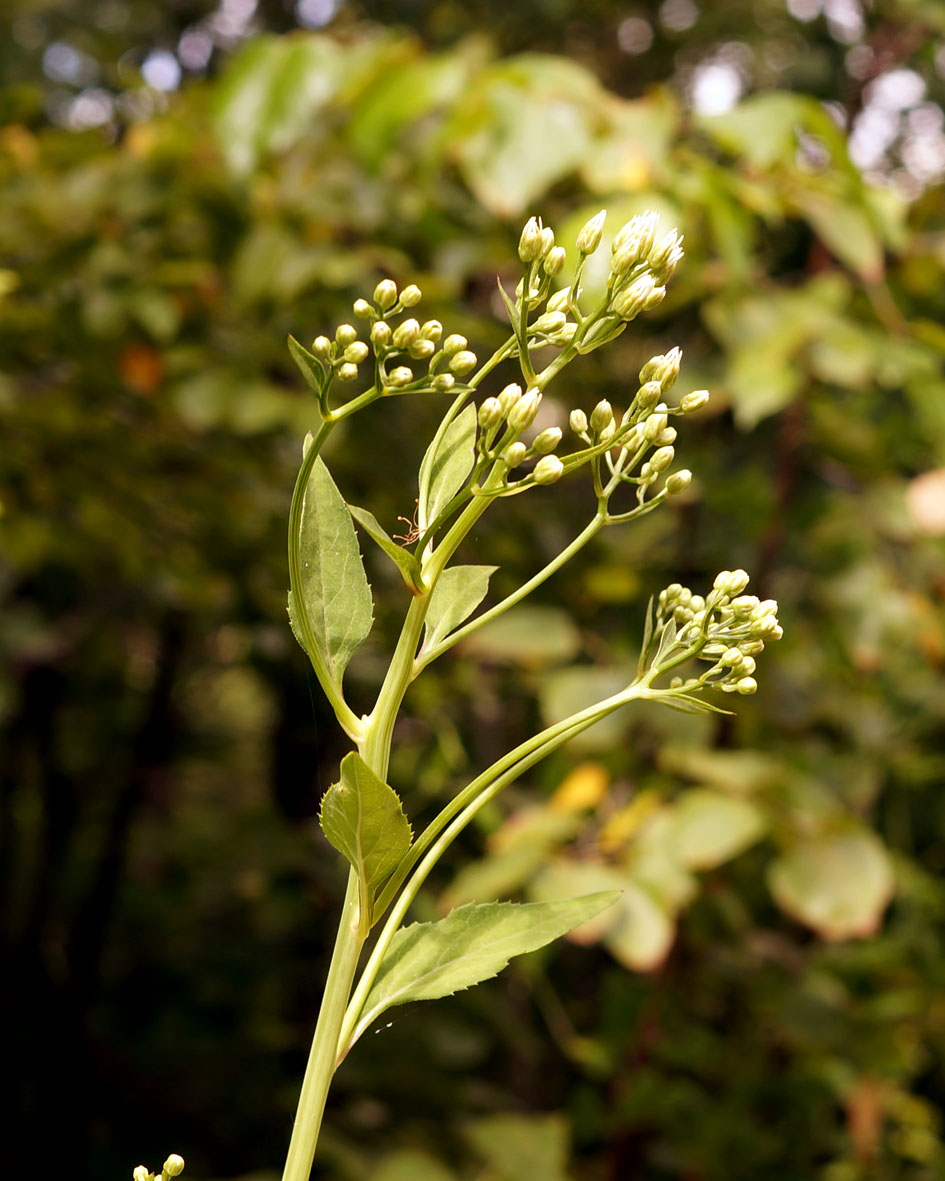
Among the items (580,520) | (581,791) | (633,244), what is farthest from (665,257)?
Result: (580,520)

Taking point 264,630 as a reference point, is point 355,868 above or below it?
above

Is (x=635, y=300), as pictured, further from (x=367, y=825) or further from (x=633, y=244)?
(x=367, y=825)

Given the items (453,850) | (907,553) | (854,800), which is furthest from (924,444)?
(453,850)

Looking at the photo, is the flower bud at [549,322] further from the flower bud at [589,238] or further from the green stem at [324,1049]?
the green stem at [324,1049]

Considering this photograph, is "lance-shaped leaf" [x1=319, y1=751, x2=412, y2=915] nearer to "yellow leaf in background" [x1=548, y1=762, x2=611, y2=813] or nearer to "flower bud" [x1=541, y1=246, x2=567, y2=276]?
"flower bud" [x1=541, y1=246, x2=567, y2=276]

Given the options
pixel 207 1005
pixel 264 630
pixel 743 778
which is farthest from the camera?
pixel 207 1005

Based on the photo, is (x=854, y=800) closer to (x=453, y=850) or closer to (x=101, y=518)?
(x=453, y=850)
